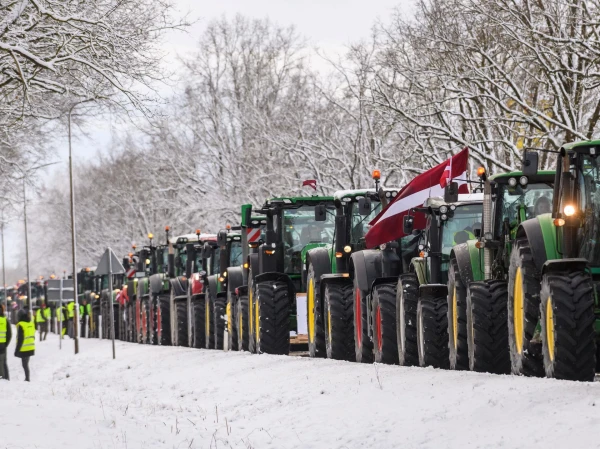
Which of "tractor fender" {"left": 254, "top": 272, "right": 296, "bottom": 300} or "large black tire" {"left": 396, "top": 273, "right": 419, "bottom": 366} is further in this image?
"tractor fender" {"left": 254, "top": 272, "right": 296, "bottom": 300}

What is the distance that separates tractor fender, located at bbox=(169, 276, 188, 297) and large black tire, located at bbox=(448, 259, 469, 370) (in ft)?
58.5

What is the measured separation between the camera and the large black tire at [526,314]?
13008 mm

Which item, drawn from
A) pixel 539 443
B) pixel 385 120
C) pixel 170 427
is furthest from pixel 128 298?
pixel 539 443

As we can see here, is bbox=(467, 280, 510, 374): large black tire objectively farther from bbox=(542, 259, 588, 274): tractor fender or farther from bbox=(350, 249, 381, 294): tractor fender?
bbox=(350, 249, 381, 294): tractor fender

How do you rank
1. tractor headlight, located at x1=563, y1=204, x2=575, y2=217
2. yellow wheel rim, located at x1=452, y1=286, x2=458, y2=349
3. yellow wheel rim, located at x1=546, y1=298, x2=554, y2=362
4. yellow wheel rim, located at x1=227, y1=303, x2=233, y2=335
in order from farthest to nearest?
yellow wheel rim, located at x1=227, y1=303, x2=233, y2=335
yellow wheel rim, located at x1=452, y1=286, x2=458, y2=349
tractor headlight, located at x1=563, y1=204, x2=575, y2=217
yellow wheel rim, located at x1=546, y1=298, x2=554, y2=362

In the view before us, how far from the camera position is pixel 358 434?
38.8 ft

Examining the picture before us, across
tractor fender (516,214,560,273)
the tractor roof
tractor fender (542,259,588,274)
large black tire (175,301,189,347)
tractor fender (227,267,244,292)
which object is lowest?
large black tire (175,301,189,347)

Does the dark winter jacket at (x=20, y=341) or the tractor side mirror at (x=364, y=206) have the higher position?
the tractor side mirror at (x=364, y=206)

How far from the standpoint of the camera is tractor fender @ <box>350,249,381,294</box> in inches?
758

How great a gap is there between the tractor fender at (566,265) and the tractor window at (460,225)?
5491 mm

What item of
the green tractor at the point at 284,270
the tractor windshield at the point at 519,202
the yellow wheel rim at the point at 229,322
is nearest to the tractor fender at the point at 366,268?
the green tractor at the point at 284,270

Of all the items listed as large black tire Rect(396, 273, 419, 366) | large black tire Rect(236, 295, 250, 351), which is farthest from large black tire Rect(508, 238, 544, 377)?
large black tire Rect(236, 295, 250, 351)

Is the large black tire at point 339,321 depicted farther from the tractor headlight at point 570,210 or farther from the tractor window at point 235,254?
the tractor window at point 235,254

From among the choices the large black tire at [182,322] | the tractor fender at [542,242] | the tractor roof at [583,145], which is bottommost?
the large black tire at [182,322]
